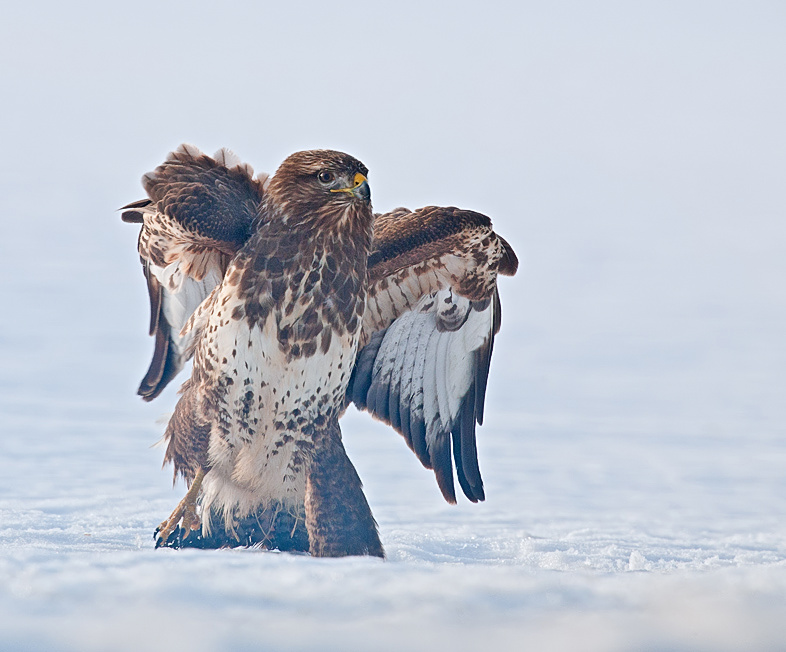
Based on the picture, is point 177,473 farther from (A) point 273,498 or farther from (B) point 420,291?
(B) point 420,291

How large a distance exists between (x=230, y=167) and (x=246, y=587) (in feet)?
9.12

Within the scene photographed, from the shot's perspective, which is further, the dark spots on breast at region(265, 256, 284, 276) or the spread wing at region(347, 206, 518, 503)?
the spread wing at region(347, 206, 518, 503)

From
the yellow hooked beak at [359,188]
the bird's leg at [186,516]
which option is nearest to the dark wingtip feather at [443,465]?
the bird's leg at [186,516]

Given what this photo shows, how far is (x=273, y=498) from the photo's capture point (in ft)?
19.7

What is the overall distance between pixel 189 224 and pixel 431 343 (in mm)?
1870

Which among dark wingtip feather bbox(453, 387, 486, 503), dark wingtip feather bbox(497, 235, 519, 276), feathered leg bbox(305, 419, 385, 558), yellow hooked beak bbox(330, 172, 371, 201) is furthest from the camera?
dark wingtip feather bbox(453, 387, 486, 503)

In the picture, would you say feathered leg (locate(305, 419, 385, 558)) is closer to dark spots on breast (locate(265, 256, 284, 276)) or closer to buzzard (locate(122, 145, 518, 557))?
buzzard (locate(122, 145, 518, 557))

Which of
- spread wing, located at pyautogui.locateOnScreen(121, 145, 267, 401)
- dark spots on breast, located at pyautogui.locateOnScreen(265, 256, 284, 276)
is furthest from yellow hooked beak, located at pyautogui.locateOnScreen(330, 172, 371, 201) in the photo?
spread wing, located at pyautogui.locateOnScreen(121, 145, 267, 401)

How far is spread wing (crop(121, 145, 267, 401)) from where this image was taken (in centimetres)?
570

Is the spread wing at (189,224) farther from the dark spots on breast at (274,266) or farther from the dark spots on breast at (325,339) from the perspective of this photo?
the dark spots on breast at (325,339)

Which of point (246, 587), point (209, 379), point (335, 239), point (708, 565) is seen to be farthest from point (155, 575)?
point (708, 565)

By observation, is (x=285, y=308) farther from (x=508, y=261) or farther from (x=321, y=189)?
(x=508, y=261)

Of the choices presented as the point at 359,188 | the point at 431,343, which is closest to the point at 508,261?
the point at 431,343

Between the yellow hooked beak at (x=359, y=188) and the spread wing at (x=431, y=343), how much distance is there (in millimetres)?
640
